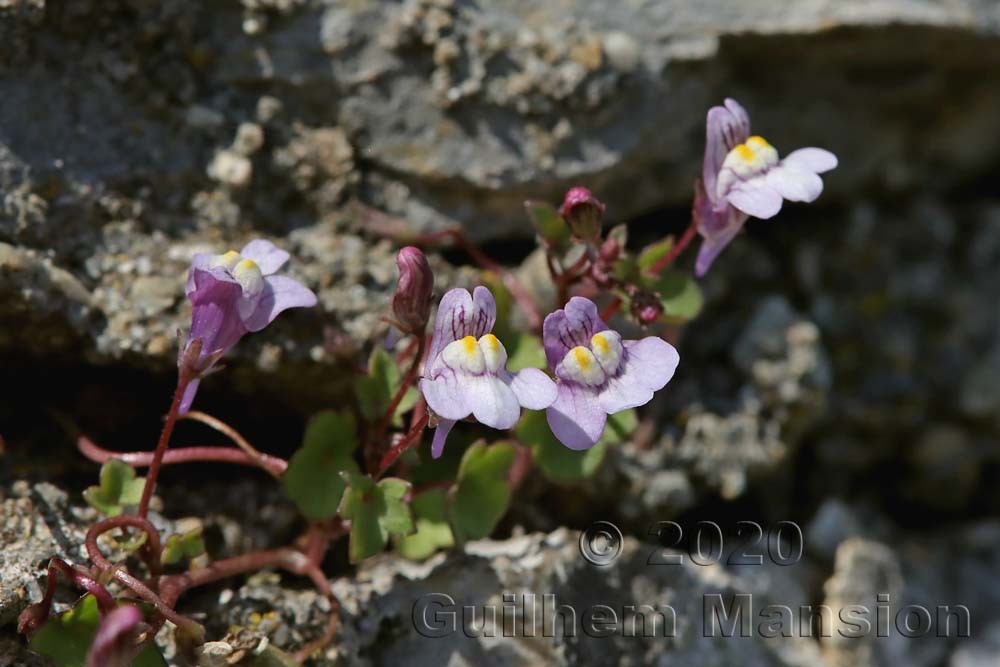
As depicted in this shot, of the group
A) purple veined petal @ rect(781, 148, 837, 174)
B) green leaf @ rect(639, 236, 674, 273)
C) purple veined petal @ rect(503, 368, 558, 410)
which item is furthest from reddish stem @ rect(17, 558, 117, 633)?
purple veined petal @ rect(781, 148, 837, 174)

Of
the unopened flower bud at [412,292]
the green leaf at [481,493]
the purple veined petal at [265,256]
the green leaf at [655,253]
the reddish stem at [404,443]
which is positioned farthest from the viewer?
the green leaf at [655,253]

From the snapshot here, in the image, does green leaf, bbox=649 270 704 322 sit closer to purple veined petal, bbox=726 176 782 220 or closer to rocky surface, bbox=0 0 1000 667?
purple veined petal, bbox=726 176 782 220

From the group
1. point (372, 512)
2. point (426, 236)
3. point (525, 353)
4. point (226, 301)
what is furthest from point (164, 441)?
point (426, 236)

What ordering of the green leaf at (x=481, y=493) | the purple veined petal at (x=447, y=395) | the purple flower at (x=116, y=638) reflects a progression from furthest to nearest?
the green leaf at (x=481, y=493), the purple veined petal at (x=447, y=395), the purple flower at (x=116, y=638)

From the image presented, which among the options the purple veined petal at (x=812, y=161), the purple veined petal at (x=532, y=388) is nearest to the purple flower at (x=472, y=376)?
the purple veined petal at (x=532, y=388)

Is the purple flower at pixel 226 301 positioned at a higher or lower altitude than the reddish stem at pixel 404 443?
higher

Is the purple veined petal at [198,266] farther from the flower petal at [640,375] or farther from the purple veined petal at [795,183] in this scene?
the purple veined petal at [795,183]

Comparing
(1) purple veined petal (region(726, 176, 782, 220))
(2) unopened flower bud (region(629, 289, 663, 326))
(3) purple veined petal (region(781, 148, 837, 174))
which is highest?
(1) purple veined petal (region(726, 176, 782, 220))

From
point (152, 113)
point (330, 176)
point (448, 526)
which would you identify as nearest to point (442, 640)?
point (448, 526)

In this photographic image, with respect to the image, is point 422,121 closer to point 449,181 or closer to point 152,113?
point 449,181
